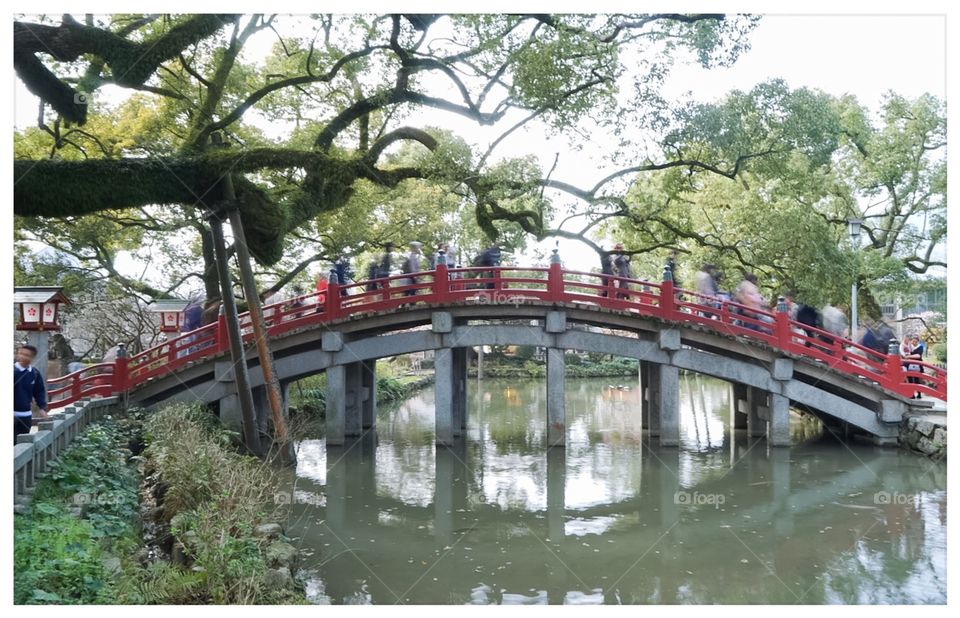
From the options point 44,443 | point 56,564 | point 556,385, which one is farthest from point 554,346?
point 56,564

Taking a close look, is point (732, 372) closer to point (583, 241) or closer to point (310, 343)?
point (583, 241)

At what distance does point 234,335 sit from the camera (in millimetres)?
10938

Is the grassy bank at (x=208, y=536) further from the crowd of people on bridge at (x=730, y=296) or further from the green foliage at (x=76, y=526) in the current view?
the crowd of people on bridge at (x=730, y=296)

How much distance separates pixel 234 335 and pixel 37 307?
3.05 metres

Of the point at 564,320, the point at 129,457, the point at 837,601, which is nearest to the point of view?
the point at 837,601

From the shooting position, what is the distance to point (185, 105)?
46.7 feet

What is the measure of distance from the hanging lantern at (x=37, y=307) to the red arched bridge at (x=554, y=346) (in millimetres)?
4443

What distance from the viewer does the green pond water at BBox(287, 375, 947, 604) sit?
625 centimetres

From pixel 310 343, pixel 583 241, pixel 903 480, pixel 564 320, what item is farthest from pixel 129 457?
pixel 903 480

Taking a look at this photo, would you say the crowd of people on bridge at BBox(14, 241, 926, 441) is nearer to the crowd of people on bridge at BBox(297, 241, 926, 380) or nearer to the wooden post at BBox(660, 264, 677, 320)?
the crowd of people on bridge at BBox(297, 241, 926, 380)

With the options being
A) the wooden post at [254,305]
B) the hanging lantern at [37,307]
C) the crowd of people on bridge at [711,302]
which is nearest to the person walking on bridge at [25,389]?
the hanging lantern at [37,307]

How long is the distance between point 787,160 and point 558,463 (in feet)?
24.9

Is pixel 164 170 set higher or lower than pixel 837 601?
higher

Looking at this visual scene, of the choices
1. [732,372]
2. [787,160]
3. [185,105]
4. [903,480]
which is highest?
[185,105]
